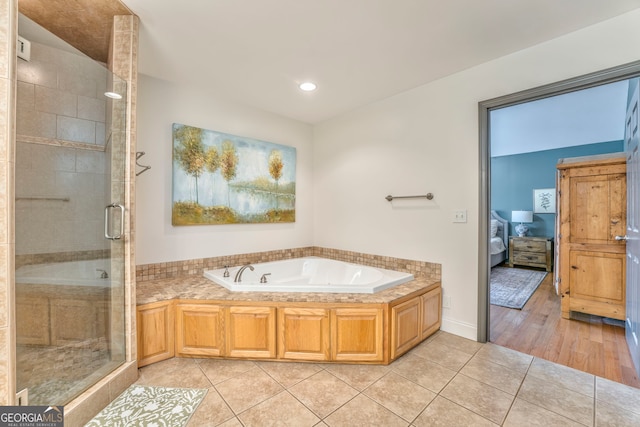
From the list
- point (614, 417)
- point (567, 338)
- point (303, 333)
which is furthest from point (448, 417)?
point (567, 338)

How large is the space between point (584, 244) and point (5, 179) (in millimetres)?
4598

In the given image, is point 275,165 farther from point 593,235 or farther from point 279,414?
point 593,235

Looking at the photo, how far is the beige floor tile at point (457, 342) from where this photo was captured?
2324mm

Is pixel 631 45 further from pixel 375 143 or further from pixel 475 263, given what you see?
pixel 375 143

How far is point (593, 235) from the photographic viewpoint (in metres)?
2.94

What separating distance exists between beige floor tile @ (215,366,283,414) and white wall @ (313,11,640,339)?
68.5 inches

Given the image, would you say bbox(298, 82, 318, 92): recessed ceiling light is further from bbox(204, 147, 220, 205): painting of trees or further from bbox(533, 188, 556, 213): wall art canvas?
bbox(533, 188, 556, 213): wall art canvas

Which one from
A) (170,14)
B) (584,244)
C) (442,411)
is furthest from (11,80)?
(584,244)

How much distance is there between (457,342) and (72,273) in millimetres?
2990

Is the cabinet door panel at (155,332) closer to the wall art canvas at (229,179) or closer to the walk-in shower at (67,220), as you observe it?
the walk-in shower at (67,220)

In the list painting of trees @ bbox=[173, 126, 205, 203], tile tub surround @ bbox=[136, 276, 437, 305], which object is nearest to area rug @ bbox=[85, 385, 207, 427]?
tile tub surround @ bbox=[136, 276, 437, 305]

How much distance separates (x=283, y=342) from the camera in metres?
2.13

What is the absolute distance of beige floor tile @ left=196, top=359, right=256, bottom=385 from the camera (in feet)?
6.39

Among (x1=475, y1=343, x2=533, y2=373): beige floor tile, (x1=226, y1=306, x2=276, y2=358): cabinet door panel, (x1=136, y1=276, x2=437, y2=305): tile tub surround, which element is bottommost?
(x1=475, y1=343, x2=533, y2=373): beige floor tile
